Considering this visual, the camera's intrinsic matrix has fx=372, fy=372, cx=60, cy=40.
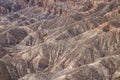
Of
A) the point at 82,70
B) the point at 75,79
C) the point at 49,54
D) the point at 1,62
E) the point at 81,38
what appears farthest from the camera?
the point at 81,38

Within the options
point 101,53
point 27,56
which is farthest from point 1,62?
point 101,53

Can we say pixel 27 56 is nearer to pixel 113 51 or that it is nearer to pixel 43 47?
pixel 43 47

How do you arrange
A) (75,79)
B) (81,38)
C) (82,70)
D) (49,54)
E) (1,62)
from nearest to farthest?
(75,79)
(82,70)
(1,62)
(49,54)
(81,38)

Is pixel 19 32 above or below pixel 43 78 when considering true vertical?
below

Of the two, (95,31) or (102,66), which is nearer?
(102,66)

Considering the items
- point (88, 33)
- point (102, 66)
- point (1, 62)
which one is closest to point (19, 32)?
point (88, 33)

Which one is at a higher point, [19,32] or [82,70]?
[82,70]

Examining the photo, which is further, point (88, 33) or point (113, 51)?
point (88, 33)

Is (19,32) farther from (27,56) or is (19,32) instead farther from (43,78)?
(43,78)

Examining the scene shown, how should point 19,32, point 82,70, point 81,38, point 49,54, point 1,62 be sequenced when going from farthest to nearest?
point 19,32 < point 81,38 < point 49,54 < point 1,62 < point 82,70
